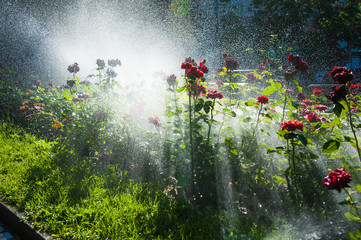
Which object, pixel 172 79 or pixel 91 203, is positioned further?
pixel 172 79

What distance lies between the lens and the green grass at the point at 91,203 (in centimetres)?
186

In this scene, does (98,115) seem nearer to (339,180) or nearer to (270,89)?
Result: (270,89)

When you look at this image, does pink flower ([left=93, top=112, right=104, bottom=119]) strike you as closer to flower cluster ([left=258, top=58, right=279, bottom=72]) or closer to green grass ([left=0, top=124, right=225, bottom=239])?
green grass ([left=0, top=124, right=225, bottom=239])

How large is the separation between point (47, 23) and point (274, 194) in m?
12.1

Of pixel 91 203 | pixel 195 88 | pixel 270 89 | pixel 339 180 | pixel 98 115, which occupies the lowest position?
pixel 91 203

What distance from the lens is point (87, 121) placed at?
134 inches

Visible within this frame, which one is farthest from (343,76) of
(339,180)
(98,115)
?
(98,115)

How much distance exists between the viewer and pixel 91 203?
217cm

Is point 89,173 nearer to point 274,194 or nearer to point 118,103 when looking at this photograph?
point 118,103

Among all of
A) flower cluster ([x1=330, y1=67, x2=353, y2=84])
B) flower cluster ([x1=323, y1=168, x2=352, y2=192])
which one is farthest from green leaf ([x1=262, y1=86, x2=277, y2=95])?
flower cluster ([x1=323, y1=168, x2=352, y2=192])

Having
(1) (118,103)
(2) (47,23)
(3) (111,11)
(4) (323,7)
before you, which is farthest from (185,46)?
(1) (118,103)

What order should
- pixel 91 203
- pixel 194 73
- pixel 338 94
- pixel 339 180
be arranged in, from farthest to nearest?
pixel 91 203, pixel 194 73, pixel 338 94, pixel 339 180

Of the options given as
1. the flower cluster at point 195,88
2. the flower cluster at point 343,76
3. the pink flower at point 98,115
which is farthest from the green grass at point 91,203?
the flower cluster at point 343,76

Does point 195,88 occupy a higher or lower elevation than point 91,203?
higher
